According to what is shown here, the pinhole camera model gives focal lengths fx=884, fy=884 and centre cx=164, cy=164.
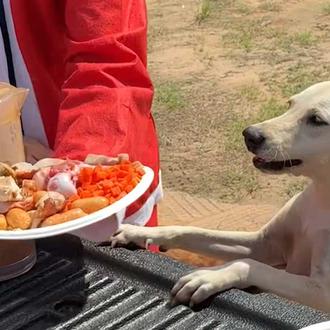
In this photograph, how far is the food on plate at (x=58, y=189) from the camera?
1.37 metres

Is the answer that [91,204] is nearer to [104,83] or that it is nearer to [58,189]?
[58,189]

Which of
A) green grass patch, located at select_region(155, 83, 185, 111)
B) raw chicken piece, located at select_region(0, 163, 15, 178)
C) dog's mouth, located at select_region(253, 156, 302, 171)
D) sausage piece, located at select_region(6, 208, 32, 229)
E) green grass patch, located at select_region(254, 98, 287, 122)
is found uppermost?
raw chicken piece, located at select_region(0, 163, 15, 178)

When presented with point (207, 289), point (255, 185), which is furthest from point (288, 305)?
point (255, 185)

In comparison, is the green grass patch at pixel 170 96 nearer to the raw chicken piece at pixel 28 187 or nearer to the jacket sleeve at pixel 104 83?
the jacket sleeve at pixel 104 83

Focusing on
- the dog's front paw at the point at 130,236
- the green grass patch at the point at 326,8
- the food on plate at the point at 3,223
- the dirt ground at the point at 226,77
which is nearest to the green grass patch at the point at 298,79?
the dirt ground at the point at 226,77

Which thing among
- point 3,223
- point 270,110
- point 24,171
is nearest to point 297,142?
point 24,171

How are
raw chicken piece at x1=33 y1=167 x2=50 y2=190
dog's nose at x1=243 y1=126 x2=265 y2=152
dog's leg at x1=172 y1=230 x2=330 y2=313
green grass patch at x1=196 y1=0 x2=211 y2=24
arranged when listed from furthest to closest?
green grass patch at x1=196 y1=0 x2=211 y2=24, dog's nose at x1=243 y1=126 x2=265 y2=152, dog's leg at x1=172 y1=230 x2=330 y2=313, raw chicken piece at x1=33 y1=167 x2=50 y2=190

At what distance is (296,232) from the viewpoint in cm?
262

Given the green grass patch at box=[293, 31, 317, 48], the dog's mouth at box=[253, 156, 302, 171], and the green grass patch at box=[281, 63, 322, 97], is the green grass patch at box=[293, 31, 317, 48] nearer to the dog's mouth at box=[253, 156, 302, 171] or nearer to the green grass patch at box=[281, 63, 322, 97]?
the green grass patch at box=[281, 63, 322, 97]

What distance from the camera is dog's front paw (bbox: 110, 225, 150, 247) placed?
1.75m

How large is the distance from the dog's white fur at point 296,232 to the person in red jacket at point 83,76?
0.42 m

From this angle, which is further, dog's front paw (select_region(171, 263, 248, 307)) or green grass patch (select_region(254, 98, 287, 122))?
green grass patch (select_region(254, 98, 287, 122))

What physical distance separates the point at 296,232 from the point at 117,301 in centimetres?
128

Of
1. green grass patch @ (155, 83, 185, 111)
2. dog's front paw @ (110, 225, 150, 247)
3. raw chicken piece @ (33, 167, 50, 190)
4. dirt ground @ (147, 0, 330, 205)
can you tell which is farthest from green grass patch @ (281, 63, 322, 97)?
raw chicken piece @ (33, 167, 50, 190)
